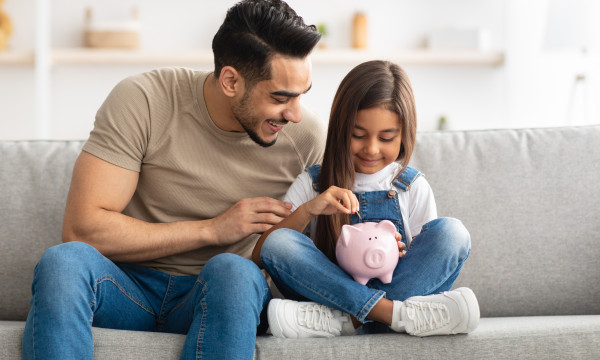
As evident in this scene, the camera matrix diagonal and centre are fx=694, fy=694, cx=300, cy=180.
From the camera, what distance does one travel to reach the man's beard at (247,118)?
5.63 feet

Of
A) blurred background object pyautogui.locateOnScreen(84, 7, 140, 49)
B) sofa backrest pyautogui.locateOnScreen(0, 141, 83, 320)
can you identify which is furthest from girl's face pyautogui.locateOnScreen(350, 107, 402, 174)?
blurred background object pyautogui.locateOnScreen(84, 7, 140, 49)

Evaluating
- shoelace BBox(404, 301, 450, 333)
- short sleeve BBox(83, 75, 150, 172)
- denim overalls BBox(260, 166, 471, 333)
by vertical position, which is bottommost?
shoelace BBox(404, 301, 450, 333)

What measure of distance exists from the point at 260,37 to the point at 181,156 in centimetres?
36

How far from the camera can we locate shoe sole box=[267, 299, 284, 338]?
145 cm

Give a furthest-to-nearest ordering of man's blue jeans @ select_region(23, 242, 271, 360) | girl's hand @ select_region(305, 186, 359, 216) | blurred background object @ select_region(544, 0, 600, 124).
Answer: blurred background object @ select_region(544, 0, 600, 124) < girl's hand @ select_region(305, 186, 359, 216) < man's blue jeans @ select_region(23, 242, 271, 360)

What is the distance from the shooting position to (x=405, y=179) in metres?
1.76

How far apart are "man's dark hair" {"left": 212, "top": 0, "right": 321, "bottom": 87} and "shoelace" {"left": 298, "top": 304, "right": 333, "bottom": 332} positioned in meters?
0.58

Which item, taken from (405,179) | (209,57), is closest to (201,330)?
(405,179)

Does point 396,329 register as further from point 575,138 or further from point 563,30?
point 563,30

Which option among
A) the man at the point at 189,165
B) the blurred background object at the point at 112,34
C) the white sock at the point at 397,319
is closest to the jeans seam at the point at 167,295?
the man at the point at 189,165

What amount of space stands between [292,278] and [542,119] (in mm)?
3086

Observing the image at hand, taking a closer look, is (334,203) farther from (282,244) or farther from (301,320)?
(301,320)

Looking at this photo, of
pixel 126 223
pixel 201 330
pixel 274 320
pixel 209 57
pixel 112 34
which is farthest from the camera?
pixel 112 34

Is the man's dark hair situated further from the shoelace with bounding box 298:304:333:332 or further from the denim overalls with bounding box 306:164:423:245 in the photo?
the shoelace with bounding box 298:304:333:332
